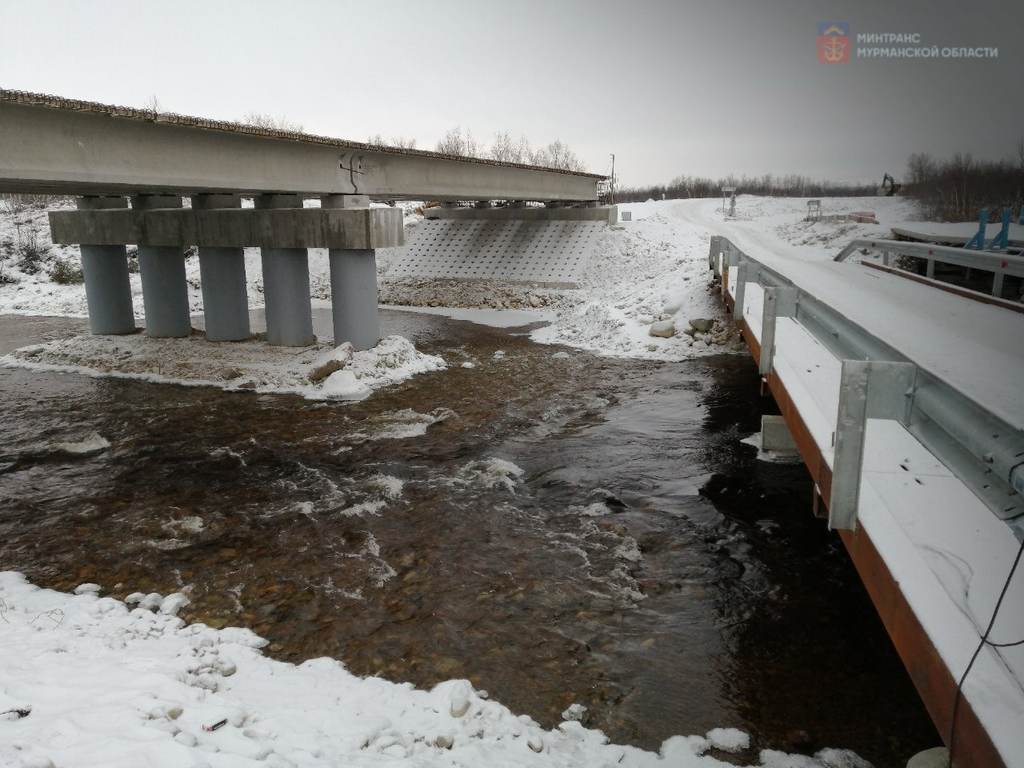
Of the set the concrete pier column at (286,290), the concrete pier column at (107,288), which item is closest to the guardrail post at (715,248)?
the concrete pier column at (286,290)

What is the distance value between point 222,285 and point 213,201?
2.59 metres

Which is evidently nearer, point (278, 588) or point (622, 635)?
point (622, 635)

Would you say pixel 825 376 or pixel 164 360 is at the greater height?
pixel 825 376

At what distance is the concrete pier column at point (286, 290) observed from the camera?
20.4 metres

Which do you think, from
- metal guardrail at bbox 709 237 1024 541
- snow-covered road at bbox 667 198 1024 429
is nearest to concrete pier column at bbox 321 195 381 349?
snow-covered road at bbox 667 198 1024 429

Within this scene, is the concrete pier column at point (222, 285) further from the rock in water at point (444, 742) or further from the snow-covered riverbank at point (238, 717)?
the rock in water at point (444, 742)

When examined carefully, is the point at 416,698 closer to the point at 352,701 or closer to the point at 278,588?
the point at 352,701

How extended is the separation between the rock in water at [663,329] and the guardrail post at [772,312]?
12.6 meters

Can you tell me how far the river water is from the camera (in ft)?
19.3

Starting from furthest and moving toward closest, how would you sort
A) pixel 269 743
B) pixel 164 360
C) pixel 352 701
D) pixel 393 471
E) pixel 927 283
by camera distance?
pixel 164 360 → pixel 927 283 → pixel 393 471 → pixel 352 701 → pixel 269 743

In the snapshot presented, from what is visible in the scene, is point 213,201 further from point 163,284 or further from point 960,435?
point 960,435

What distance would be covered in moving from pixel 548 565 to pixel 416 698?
266 centimetres

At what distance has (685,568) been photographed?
25.8 ft

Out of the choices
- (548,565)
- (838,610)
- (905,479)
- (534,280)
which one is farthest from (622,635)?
(534,280)
